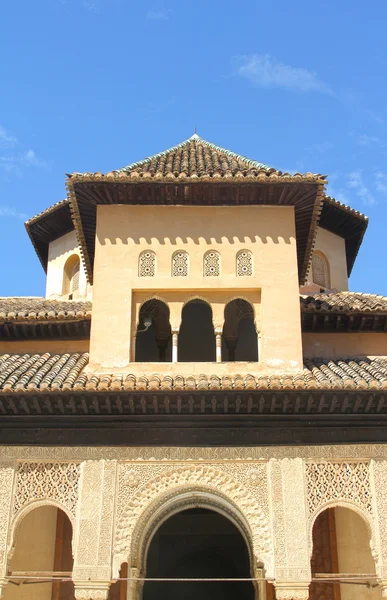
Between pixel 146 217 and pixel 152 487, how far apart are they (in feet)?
12.6

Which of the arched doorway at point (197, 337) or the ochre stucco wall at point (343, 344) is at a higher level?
the arched doorway at point (197, 337)

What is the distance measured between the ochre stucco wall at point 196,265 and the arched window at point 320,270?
4.08 meters

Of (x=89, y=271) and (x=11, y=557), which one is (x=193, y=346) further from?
(x=11, y=557)

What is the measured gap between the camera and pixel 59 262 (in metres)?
14.8

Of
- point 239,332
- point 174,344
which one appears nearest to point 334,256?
point 239,332

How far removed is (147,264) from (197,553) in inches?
246

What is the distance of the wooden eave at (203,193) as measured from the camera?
33.0ft

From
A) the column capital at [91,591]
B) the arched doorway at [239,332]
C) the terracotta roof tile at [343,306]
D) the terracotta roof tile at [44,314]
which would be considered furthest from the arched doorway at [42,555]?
the terracotta roof tile at [343,306]

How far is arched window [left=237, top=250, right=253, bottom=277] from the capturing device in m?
10.3

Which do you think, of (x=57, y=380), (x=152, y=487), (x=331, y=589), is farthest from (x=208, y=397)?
(x=331, y=589)

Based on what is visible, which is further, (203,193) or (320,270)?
(320,270)

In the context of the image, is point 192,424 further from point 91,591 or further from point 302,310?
point 302,310

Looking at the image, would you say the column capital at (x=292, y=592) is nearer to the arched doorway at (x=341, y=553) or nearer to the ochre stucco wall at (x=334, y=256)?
the arched doorway at (x=341, y=553)

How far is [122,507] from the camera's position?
29.3 feet
